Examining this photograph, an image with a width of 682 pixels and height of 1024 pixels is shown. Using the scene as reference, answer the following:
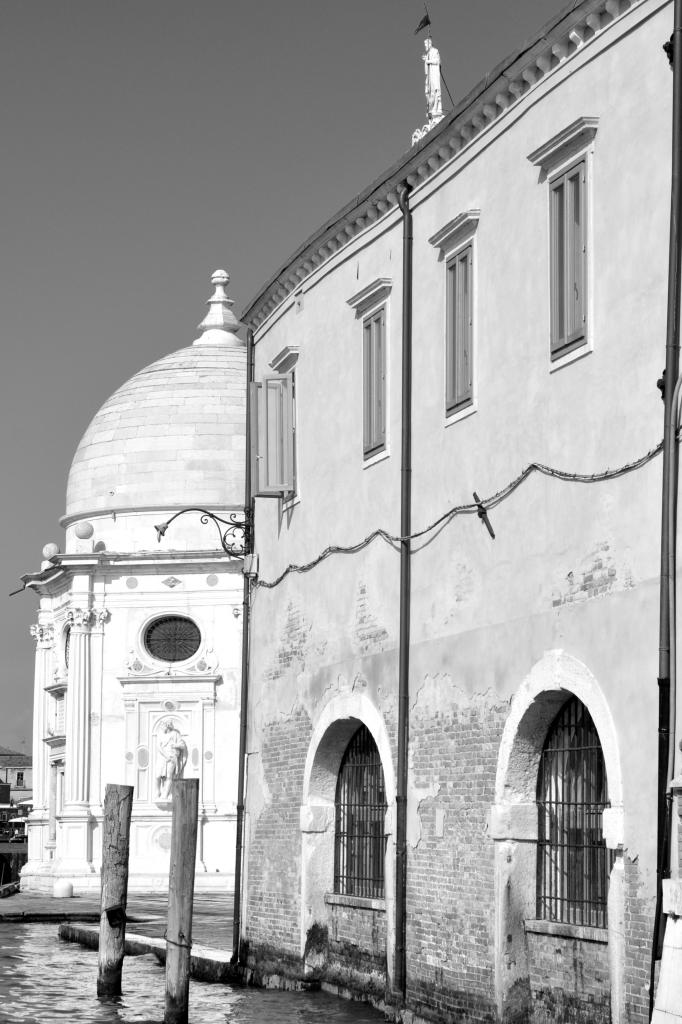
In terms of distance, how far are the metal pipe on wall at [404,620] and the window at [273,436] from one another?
10.8 feet

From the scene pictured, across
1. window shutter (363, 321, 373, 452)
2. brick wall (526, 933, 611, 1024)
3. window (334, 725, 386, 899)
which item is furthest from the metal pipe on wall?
brick wall (526, 933, 611, 1024)

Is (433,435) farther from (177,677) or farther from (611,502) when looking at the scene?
(177,677)

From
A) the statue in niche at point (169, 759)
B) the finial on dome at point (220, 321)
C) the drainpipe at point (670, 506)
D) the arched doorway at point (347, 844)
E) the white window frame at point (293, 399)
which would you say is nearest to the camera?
the drainpipe at point (670, 506)

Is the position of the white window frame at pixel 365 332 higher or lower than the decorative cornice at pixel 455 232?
lower

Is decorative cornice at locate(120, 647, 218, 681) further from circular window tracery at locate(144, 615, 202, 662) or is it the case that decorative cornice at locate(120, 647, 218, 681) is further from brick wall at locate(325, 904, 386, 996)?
brick wall at locate(325, 904, 386, 996)

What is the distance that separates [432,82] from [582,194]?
919cm

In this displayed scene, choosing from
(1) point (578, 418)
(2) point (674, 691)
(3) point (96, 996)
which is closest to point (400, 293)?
(1) point (578, 418)

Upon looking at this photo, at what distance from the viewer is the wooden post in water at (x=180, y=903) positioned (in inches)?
605

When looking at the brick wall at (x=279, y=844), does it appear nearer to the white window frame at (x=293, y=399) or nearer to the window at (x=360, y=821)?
the window at (x=360, y=821)

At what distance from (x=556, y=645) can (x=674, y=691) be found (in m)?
1.69

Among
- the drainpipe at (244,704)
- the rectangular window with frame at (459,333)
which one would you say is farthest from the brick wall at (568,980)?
the drainpipe at (244,704)

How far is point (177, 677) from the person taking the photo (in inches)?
1649

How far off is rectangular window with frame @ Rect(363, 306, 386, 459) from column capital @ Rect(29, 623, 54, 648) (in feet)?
95.7

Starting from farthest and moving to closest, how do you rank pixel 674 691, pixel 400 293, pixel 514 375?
pixel 400 293 → pixel 514 375 → pixel 674 691
